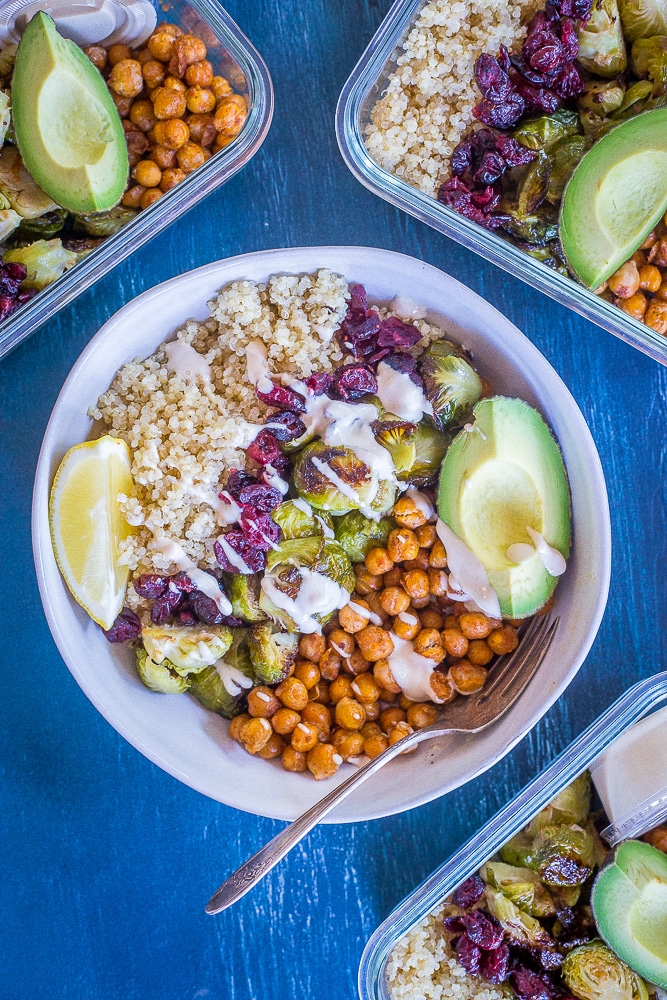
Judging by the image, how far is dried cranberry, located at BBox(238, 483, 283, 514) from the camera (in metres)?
1.32

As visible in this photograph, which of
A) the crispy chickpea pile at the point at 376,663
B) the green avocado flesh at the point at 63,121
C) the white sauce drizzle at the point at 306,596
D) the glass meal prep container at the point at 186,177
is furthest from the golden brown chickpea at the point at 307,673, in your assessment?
the green avocado flesh at the point at 63,121

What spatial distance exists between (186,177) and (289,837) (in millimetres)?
1166

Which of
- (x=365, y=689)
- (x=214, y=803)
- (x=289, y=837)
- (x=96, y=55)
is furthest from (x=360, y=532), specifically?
(x=96, y=55)

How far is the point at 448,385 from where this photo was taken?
1.33m

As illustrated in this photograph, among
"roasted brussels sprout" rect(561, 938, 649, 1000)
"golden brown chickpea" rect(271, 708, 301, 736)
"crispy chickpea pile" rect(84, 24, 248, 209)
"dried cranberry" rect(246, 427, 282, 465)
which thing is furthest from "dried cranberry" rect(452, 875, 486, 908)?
"crispy chickpea pile" rect(84, 24, 248, 209)

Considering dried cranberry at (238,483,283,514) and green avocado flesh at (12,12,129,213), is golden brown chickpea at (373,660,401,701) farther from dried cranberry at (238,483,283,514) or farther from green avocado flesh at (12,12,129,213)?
green avocado flesh at (12,12,129,213)

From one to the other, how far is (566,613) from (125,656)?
81cm

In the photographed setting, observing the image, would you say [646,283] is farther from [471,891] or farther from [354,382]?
[471,891]

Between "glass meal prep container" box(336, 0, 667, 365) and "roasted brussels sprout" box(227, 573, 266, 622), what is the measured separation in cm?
72

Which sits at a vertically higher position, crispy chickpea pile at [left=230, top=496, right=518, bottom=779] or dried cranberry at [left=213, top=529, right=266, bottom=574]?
dried cranberry at [left=213, top=529, right=266, bottom=574]

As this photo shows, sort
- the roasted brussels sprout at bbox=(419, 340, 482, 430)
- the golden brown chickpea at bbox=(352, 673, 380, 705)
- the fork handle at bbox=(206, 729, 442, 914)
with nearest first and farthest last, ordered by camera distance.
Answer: the fork handle at bbox=(206, 729, 442, 914) < the roasted brussels sprout at bbox=(419, 340, 482, 430) < the golden brown chickpea at bbox=(352, 673, 380, 705)

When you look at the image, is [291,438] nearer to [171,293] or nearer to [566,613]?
[171,293]

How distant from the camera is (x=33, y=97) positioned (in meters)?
1.31

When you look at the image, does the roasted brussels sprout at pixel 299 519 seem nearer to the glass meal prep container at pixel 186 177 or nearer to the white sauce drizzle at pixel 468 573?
the white sauce drizzle at pixel 468 573
